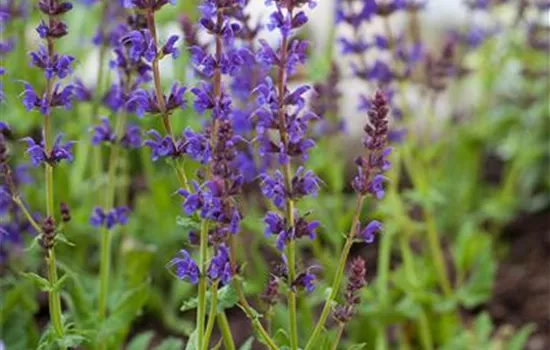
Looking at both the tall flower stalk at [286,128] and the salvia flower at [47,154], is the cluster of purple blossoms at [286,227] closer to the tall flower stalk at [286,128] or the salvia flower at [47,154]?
the tall flower stalk at [286,128]

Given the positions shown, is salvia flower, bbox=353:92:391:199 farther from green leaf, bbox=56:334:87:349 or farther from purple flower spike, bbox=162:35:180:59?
green leaf, bbox=56:334:87:349

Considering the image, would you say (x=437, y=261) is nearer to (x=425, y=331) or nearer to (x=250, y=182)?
(x=425, y=331)

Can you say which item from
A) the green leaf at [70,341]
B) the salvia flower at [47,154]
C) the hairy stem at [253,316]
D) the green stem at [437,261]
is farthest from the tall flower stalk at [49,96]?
the green stem at [437,261]

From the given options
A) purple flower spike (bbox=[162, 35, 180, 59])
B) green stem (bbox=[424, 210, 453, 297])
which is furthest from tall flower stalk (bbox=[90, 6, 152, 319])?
green stem (bbox=[424, 210, 453, 297])

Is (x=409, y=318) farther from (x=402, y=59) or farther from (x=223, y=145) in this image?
(x=223, y=145)

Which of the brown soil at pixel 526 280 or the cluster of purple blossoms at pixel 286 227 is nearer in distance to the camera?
the cluster of purple blossoms at pixel 286 227

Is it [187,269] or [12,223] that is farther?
[12,223]

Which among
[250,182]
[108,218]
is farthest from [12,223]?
[250,182]

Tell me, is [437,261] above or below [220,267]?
below

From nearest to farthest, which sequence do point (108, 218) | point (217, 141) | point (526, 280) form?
point (217, 141) → point (108, 218) → point (526, 280)
